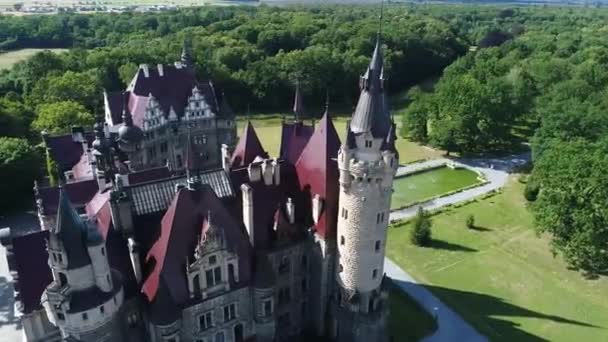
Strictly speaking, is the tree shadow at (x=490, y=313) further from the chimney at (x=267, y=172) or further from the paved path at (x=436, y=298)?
the chimney at (x=267, y=172)

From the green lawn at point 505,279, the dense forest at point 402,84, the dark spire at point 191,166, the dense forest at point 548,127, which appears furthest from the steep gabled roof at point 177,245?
the dense forest at point 548,127

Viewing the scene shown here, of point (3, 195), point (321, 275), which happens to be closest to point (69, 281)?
point (321, 275)

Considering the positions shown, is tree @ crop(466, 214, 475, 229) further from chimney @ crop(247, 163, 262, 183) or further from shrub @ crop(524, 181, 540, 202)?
chimney @ crop(247, 163, 262, 183)

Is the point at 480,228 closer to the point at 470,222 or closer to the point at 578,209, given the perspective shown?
the point at 470,222

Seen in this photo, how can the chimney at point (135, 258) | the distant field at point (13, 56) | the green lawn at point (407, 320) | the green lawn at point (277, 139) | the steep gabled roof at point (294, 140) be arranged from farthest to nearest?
1. the distant field at point (13, 56)
2. the green lawn at point (277, 139)
3. the steep gabled roof at point (294, 140)
4. the green lawn at point (407, 320)
5. the chimney at point (135, 258)

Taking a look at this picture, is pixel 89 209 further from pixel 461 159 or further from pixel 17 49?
pixel 17 49

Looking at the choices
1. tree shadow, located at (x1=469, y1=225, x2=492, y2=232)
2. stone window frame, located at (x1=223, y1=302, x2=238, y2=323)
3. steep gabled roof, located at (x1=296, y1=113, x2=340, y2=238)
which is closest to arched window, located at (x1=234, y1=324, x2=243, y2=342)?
stone window frame, located at (x1=223, y1=302, x2=238, y2=323)

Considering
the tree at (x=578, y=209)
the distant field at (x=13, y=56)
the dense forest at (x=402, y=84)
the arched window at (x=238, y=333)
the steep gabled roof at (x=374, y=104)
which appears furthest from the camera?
the distant field at (x=13, y=56)

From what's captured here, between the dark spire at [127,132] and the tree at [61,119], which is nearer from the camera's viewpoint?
the dark spire at [127,132]
